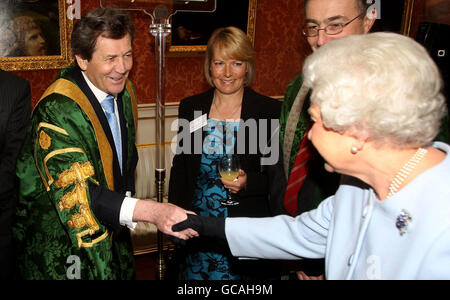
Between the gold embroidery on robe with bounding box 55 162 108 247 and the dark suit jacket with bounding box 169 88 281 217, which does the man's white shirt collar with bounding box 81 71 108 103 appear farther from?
the dark suit jacket with bounding box 169 88 281 217

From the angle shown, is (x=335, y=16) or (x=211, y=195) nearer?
(x=335, y=16)

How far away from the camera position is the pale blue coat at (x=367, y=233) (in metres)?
1.25

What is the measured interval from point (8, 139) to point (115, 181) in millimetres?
694

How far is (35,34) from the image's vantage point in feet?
12.9

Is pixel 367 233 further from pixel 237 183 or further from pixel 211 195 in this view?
pixel 211 195

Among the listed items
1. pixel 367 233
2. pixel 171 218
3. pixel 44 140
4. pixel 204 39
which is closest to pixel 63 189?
pixel 44 140

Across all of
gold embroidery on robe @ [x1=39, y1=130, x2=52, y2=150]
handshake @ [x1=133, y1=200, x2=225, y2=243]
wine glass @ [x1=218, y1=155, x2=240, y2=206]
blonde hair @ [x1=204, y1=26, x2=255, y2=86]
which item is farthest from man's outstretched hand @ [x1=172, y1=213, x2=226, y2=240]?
blonde hair @ [x1=204, y1=26, x2=255, y2=86]

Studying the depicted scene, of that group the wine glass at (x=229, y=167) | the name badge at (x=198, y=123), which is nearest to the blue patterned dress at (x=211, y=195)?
the name badge at (x=198, y=123)

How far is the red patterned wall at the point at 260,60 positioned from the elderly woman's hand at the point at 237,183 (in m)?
2.33

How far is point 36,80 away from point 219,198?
2.37 metres

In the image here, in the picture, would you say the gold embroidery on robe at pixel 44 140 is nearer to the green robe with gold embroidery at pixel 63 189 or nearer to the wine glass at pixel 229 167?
the green robe with gold embroidery at pixel 63 189

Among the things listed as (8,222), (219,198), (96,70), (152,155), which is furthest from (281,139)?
(152,155)

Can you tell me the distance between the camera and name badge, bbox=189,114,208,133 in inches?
119
